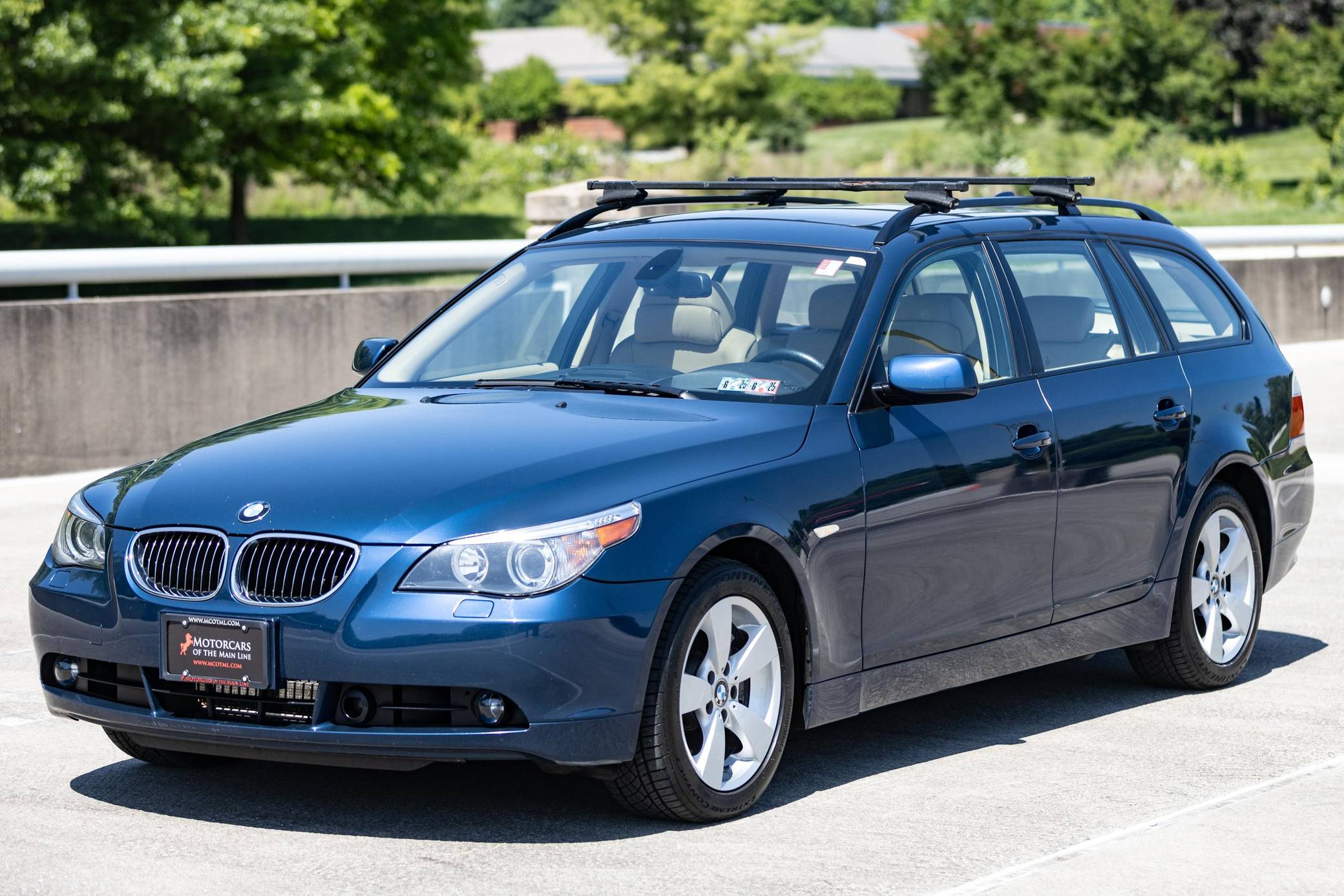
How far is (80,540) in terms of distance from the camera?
220 inches

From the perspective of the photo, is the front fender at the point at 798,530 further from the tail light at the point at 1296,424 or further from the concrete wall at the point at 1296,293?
the concrete wall at the point at 1296,293

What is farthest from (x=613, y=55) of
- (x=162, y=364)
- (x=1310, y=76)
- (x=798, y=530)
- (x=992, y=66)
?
(x=798, y=530)

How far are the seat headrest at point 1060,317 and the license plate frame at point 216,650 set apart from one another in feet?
9.40

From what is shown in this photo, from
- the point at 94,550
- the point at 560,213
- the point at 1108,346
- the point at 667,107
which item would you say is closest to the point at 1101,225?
the point at 1108,346

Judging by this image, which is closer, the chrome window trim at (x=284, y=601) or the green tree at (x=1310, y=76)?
the chrome window trim at (x=284, y=601)

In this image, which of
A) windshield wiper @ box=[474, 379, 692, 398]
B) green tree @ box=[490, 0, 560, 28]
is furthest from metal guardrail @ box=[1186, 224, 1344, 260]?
green tree @ box=[490, 0, 560, 28]

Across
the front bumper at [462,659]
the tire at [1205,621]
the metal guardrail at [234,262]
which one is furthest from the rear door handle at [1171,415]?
the metal guardrail at [234,262]

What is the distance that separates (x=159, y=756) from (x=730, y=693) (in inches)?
67.3

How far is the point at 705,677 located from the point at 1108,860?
1090 mm

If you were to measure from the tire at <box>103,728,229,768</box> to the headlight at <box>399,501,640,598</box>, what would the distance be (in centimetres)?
127

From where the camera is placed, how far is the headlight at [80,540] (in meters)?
5.47

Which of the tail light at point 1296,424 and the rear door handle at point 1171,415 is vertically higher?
the rear door handle at point 1171,415

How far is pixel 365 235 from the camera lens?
46.3 m

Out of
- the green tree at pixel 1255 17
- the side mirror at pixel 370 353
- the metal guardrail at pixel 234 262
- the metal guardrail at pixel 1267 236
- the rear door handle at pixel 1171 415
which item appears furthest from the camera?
the green tree at pixel 1255 17
